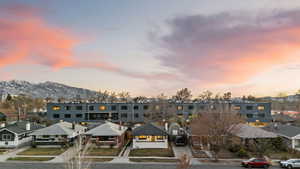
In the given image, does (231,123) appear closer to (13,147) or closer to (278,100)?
(13,147)

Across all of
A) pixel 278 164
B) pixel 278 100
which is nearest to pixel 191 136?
pixel 278 164

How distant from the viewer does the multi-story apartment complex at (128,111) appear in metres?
88.1

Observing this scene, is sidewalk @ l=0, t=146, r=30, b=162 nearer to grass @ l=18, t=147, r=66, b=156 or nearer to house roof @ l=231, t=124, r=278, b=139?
grass @ l=18, t=147, r=66, b=156

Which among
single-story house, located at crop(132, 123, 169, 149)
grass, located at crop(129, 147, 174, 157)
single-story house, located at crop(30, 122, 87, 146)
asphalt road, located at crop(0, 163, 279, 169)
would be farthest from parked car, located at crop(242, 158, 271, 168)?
single-story house, located at crop(30, 122, 87, 146)

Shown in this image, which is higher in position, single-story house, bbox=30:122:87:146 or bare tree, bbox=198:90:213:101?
bare tree, bbox=198:90:213:101

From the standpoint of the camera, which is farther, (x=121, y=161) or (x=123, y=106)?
(x=123, y=106)

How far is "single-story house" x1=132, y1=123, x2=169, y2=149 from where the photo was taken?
4184 centimetres

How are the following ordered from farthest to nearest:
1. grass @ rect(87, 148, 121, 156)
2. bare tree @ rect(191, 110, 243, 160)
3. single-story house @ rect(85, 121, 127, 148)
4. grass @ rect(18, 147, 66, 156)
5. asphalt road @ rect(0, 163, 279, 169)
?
single-story house @ rect(85, 121, 127, 148), grass @ rect(18, 147, 66, 156), grass @ rect(87, 148, 121, 156), bare tree @ rect(191, 110, 243, 160), asphalt road @ rect(0, 163, 279, 169)

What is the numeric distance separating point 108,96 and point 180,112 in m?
44.5

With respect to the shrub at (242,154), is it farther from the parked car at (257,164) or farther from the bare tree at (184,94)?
the bare tree at (184,94)

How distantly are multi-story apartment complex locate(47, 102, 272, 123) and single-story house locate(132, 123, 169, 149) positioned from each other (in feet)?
150

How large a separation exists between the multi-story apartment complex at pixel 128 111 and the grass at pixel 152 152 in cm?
4814

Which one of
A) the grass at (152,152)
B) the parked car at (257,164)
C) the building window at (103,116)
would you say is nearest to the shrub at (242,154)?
the parked car at (257,164)

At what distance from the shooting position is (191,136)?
4566cm
